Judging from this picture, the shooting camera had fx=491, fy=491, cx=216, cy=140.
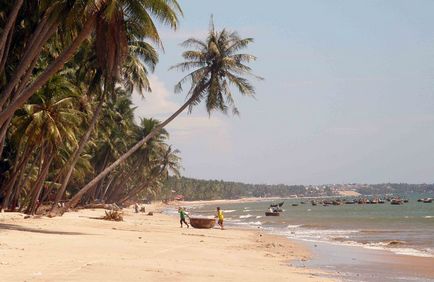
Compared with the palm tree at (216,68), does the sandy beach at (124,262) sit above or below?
below

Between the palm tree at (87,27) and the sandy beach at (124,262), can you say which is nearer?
the sandy beach at (124,262)

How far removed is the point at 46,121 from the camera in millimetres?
23750

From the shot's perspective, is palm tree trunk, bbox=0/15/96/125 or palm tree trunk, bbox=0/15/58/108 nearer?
palm tree trunk, bbox=0/15/96/125

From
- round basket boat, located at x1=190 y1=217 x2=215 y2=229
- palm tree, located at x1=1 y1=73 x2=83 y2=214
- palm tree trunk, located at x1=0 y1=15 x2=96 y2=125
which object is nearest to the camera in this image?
palm tree trunk, located at x1=0 y1=15 x2=96 y2=125

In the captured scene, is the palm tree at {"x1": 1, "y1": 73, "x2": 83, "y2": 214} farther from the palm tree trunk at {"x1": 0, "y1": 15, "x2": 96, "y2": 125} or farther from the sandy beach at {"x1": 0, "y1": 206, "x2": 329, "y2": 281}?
the sandy beach at {"x1": 0, "y1": 206, "x2": 329, "y2": 281}

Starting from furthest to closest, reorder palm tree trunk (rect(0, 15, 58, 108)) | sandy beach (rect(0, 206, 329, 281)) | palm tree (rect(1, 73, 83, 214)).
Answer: palm tree (rect(1, 73, 83, 214)) < palm tree trunk (rect(0, 15, 58, 108)) < sandy beach (rect(0, 206, 329, 281))

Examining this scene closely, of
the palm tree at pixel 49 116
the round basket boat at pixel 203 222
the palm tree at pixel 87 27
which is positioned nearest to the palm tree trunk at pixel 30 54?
the palm tree at pixel 87 27

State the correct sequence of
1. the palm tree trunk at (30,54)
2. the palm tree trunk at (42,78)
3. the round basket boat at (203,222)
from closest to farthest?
1. the palm tree trunk at (42,78)
2. the palm tree trunk at (30,54)
3. the round basket boat at (203,222)

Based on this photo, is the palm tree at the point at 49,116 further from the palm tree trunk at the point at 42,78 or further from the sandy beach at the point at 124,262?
the sandy beach at the point at 124,262

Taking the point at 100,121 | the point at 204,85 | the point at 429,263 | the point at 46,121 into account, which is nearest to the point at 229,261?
the point at 429,263

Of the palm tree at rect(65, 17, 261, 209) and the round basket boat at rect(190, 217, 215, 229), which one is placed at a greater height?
the palm tree at rect(65, 17, 261, 209)

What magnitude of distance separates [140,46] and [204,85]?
17.6 ft

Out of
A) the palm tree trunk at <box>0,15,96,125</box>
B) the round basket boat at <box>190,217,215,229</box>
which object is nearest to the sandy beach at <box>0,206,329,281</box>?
the palm tree trunk at <box>0,15,96,125</box>

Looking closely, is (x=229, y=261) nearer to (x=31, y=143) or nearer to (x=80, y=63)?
(x=31, y=143)
